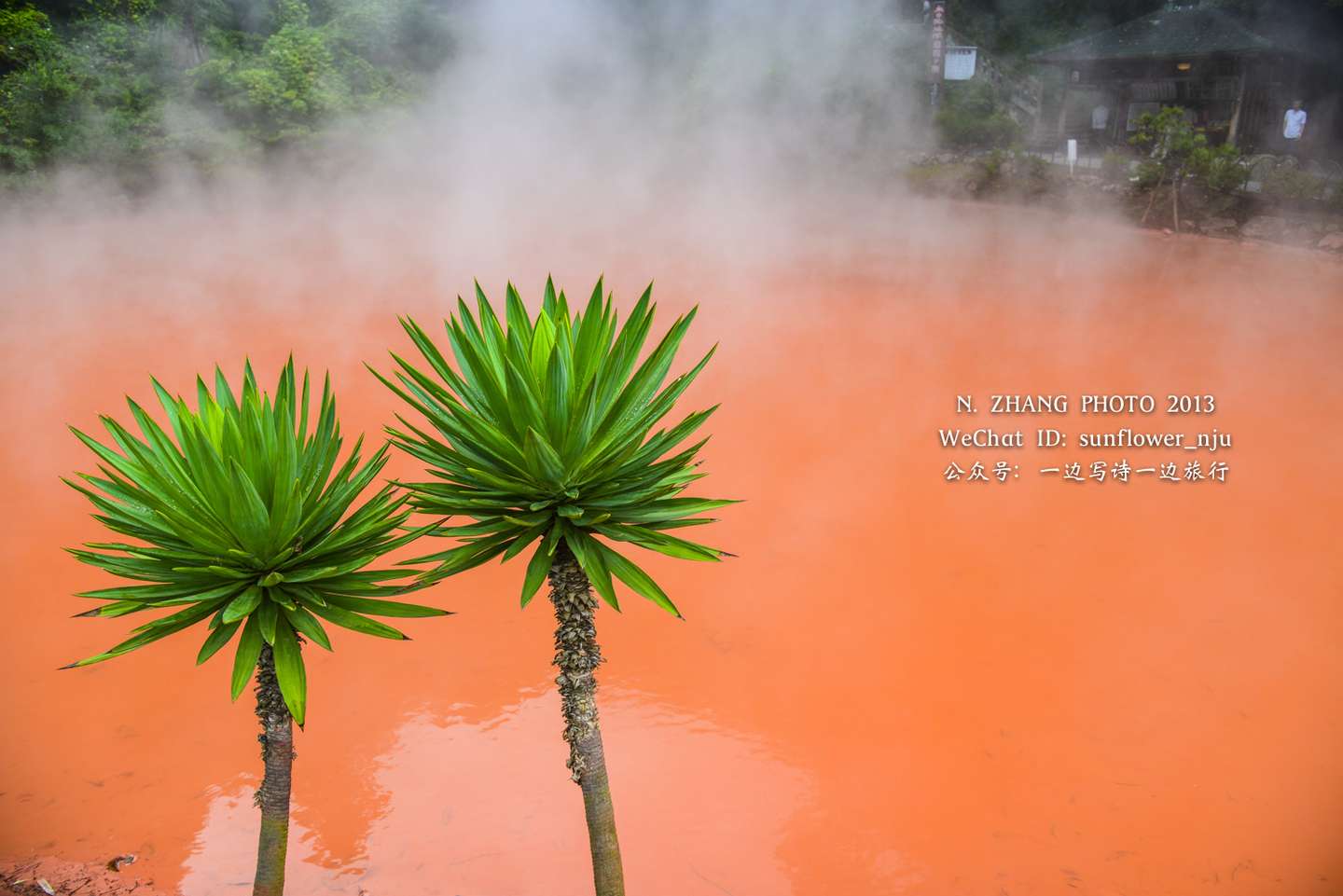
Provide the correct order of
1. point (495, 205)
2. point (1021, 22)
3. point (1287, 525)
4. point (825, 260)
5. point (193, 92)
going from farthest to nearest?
point (1021, 22), point (193, 92), point (495, 205), point (825, 260), point (1287, 525)

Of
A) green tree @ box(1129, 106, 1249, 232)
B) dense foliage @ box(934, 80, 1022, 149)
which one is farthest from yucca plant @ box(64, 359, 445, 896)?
dense foliage @ box(934, 80, 1022, 149)

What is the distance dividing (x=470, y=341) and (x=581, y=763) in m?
0.96

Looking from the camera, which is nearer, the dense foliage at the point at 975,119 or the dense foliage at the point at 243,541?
the dense foliage at the point at 243,541

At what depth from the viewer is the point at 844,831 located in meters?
3.61

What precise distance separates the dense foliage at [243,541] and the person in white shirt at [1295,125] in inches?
565

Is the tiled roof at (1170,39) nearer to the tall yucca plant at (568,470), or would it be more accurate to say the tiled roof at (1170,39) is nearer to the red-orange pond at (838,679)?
the red-orange pond at (838,679)

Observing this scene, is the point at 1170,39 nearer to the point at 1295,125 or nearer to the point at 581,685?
→ the point at 1295,125

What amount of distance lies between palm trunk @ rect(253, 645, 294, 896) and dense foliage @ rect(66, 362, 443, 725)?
76mm

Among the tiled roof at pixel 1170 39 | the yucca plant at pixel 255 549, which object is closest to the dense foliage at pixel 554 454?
the yucca plant at pixel 255 549

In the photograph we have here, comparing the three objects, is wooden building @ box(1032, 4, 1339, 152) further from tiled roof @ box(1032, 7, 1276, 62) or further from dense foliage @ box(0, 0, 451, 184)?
dense foliage @ box(0, 0, 451, 184)

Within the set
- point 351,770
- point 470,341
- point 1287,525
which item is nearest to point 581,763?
point 470,341

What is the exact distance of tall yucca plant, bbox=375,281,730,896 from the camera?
202 centimetres

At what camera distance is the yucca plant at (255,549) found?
200 cm

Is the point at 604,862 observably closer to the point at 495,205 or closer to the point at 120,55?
the point at 495,205
